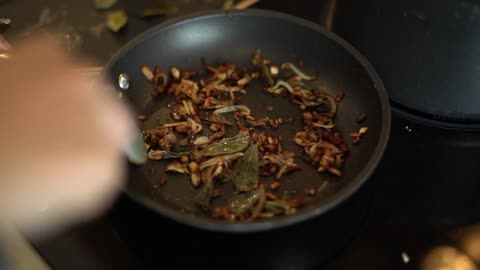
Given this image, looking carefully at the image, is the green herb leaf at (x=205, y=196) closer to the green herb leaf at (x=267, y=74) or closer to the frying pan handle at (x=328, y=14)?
the green herb leaf at (x=267, y=74)

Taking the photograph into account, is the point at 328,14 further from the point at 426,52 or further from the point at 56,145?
the point at 56,145

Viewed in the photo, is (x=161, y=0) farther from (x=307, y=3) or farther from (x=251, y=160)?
(x=251, y=160)

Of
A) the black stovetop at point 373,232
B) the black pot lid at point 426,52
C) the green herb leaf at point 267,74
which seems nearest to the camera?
the black stovetop at point 373,232

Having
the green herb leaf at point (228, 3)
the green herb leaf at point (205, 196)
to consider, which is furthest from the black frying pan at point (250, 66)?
the green herb leaf at point (228, 3)

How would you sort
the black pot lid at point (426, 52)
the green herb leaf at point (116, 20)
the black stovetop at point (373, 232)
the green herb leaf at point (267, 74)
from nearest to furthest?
the black stovetop at point (373, 232) < the black pot lid at point (426, 52) < the green herb leaf at point (267, 74) < the green herb leaf at point (116, 20)

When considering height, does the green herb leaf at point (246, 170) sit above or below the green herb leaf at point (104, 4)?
below

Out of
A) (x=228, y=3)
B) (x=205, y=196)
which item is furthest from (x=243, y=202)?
(x=228, y=3)

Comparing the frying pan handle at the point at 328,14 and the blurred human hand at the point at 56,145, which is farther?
the frying pan handle at the point at 328,14

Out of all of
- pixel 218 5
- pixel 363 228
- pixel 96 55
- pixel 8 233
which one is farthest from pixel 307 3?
pixel 8 233
